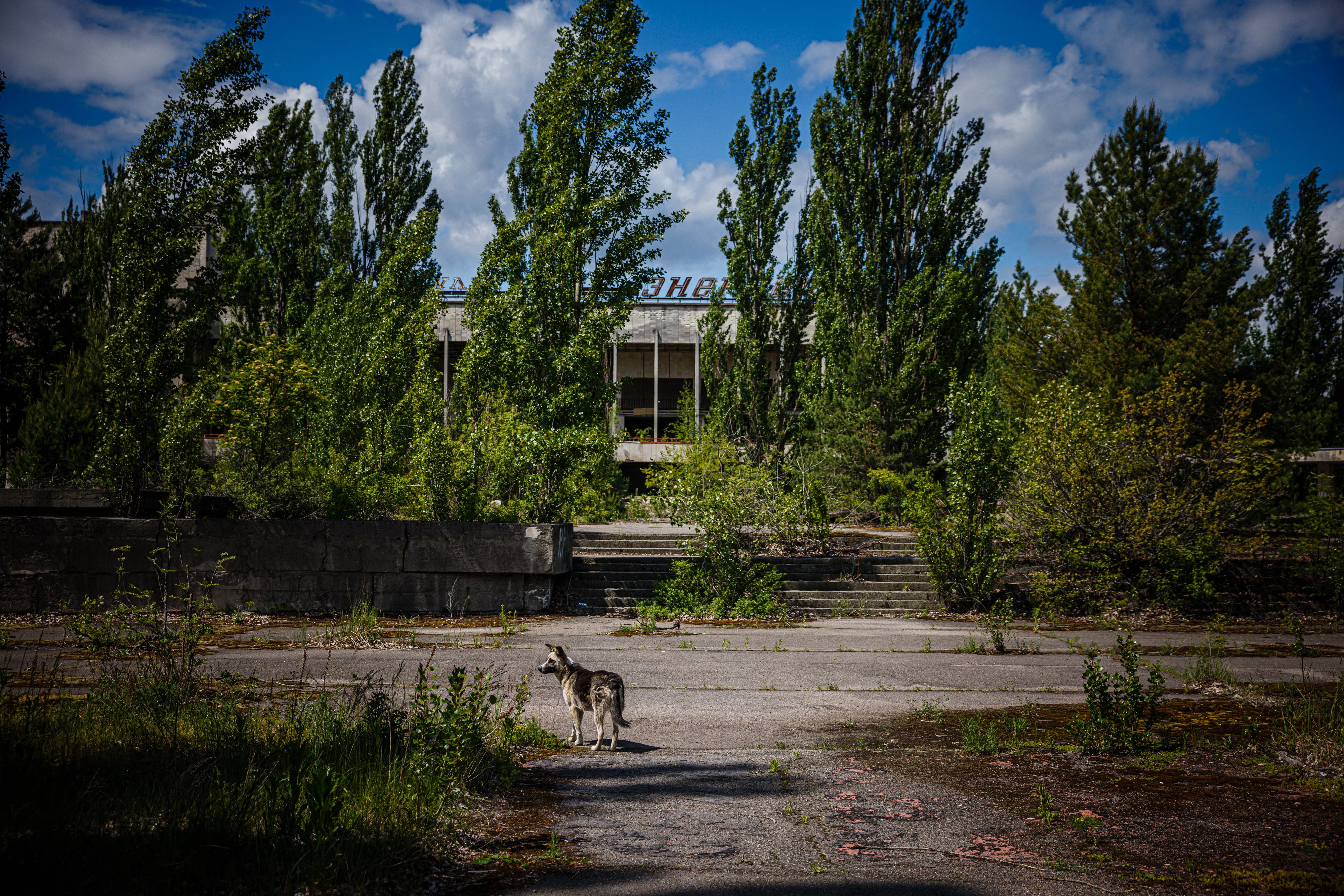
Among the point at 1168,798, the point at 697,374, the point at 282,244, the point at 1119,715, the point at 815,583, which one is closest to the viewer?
the point at 1168,798

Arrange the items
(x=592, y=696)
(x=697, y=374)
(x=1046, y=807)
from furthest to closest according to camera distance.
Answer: (x=697, y=374), (x=592, y=696), (x=1046, y=807)

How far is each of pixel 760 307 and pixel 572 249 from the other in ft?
37.3

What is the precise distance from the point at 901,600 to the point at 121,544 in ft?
45.8

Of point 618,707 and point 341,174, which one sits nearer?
point 618,707

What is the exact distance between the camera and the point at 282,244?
2841 centimetres

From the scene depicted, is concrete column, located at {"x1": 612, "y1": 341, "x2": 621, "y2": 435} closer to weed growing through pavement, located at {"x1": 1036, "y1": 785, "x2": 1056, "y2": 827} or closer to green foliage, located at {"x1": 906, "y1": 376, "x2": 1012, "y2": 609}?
green foliage, located at {"x1": 906, "y1": 376, "x2": 1012, "y2": 609}

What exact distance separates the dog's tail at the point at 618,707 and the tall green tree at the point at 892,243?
60.7ft

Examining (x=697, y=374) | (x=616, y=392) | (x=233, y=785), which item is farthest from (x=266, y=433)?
(x=697, y=374)

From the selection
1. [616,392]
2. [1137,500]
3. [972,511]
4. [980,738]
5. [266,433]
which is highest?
[616,392]

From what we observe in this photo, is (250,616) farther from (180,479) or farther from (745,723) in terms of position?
(745,723)

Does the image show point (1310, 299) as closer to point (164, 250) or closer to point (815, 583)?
point (815, 583)

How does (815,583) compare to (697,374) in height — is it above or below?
below

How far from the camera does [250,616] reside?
483 inches

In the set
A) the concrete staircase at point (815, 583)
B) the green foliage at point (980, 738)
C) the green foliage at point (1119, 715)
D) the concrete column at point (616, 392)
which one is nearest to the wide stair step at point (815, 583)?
the concrete staircase at point (815, 583)
